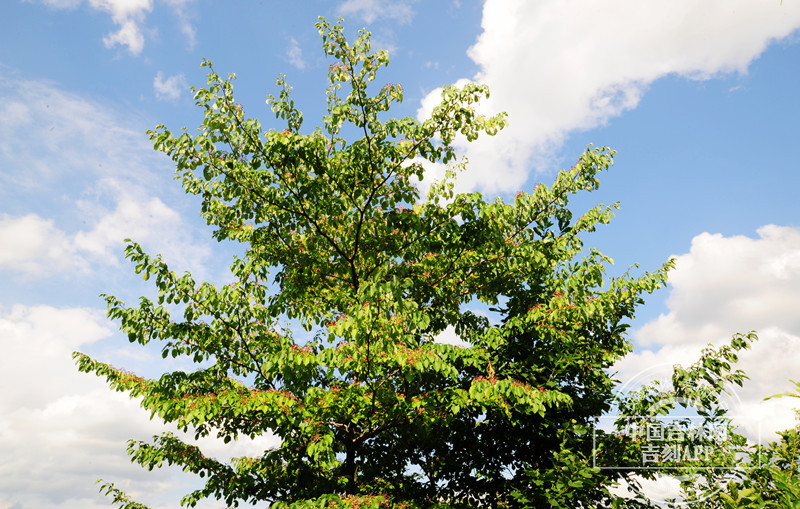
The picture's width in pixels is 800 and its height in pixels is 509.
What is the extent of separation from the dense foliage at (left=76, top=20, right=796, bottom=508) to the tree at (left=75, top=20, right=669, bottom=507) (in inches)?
1.7

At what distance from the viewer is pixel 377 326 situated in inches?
324

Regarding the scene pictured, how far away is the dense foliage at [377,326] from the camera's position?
9.52 meters

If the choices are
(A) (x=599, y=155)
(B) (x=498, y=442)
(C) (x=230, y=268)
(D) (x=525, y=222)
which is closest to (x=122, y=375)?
(C) (x=230, y=268)

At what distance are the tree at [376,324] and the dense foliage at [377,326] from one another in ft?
0.14

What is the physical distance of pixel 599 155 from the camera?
39.7 feet

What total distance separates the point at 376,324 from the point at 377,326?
0.07m

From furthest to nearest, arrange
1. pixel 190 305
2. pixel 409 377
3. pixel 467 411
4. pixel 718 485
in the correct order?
pixel 467 411 < pixel 190 305 < pixel 409 377 < pixel 718 485

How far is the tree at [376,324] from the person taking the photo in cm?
952

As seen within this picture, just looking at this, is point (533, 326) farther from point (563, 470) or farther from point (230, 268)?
point (230, 268)

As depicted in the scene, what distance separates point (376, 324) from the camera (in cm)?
817

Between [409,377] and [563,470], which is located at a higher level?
[409,377]

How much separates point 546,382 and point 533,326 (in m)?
1.19

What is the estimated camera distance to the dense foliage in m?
9.52

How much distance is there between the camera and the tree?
9.52m
